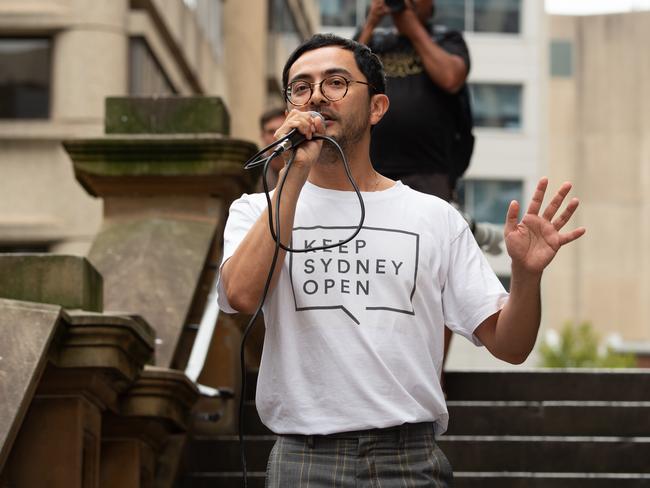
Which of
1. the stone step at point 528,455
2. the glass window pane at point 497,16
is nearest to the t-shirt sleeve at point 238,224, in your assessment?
the stone step at point 528,455

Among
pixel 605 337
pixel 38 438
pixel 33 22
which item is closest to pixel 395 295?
pixel 38 438

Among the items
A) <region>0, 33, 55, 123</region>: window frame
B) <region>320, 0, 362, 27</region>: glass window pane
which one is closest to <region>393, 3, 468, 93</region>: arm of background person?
<region>0, 33, 55, 123</region>: window frame

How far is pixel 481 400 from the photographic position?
9070 mm

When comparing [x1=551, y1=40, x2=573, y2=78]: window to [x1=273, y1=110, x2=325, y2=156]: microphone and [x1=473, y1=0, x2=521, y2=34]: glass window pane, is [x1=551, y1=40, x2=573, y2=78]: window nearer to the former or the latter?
[x1=473, y1=0, x2=521, y2=34]: glass window pane

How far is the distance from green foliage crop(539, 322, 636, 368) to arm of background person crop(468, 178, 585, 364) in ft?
158

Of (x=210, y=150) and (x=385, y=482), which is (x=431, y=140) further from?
(x=385, y=482)

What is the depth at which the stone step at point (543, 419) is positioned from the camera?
8391 millimetres

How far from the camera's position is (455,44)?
26.1 ft

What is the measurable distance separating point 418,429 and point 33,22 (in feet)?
67.1

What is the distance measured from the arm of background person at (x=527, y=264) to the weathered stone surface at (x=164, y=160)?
12.1ft

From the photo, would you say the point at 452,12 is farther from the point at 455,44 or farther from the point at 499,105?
the point at 455,44

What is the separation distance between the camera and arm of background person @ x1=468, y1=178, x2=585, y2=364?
434cm

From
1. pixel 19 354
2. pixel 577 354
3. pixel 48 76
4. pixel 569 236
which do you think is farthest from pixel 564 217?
pixel 577 354

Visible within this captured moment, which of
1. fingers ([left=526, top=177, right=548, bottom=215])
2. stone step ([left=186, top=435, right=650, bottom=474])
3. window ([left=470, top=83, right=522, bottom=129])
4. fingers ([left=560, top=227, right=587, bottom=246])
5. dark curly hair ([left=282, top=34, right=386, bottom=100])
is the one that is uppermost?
window ([left=470, top=83, right=522, bottom=129])
